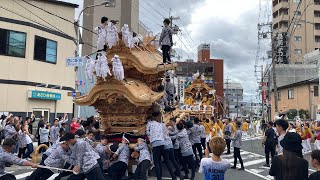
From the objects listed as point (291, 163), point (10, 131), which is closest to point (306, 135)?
point (291, 163)

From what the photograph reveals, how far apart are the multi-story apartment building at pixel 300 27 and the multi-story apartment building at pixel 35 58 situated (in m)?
39.5

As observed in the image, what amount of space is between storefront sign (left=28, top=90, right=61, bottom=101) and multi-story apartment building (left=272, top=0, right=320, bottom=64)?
40929 millimetres

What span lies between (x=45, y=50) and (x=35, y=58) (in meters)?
0.98

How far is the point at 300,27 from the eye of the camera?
177ft

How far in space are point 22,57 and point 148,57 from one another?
12.3 metres

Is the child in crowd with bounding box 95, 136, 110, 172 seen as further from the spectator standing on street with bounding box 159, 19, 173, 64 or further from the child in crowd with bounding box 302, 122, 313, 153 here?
the child in crowd with bounding box 302, 122, 313, 153

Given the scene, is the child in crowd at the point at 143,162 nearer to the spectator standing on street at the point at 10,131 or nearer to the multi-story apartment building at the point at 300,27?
the spectator standing on street at the point at 10,131

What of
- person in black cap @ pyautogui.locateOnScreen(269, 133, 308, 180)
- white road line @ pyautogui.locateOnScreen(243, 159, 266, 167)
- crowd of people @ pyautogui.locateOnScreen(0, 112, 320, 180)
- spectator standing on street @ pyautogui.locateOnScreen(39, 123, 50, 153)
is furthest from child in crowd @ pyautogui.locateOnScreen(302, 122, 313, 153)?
person in black cap @ pyautogui.locateOnScreen(269, 133, 308, 180)

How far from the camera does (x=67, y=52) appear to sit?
2305 centimetres

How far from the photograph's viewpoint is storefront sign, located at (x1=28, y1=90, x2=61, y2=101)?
1973 centimetres

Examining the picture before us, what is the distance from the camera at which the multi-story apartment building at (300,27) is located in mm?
52188

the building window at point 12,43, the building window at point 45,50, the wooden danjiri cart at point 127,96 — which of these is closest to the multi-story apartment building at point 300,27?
the building window at point 45,50

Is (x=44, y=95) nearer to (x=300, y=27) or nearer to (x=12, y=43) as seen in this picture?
(x=12, y=43)

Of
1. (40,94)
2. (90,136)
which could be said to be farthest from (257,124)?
(90,136)
